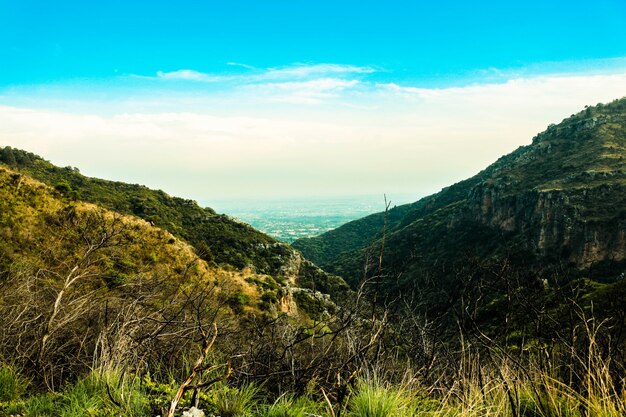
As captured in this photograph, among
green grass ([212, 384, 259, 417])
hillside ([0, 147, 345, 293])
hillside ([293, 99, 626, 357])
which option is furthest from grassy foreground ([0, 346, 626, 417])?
hillside ([0, 147, 345, 293])

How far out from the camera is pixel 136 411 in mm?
3562

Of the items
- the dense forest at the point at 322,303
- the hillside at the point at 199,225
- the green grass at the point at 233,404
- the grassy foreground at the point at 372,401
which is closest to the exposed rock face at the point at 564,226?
the dense forest at the point at 322,303

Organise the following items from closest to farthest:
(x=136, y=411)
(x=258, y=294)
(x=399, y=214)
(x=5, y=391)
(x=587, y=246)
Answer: (x=136, y=411)
(x=5, y=391)
(x=258, y=294)
(x=587, y=246)
(x=399, y=214)

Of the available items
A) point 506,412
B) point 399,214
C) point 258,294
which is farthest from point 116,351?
point 399,214

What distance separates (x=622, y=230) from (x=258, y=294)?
166 ft

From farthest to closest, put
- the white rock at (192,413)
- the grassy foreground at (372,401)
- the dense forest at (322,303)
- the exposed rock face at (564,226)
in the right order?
1. the exposed rock face at (564,226)
2. the dense forest at (322,303)
3. the white rock at (192,413)
4. the grassy foreground at (372,401)

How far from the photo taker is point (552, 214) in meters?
56.9

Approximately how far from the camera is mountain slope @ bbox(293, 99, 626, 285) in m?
50.1

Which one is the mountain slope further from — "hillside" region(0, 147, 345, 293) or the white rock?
the white rock

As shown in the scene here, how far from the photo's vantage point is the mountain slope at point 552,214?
164 ft

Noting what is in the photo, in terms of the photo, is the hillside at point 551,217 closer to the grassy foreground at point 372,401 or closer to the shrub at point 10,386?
the grassy foreground at point 372,401

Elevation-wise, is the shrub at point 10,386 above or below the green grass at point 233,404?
below

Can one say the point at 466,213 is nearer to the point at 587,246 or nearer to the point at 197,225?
the point at 587,246

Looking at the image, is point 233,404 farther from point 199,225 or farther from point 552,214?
point 552,214
